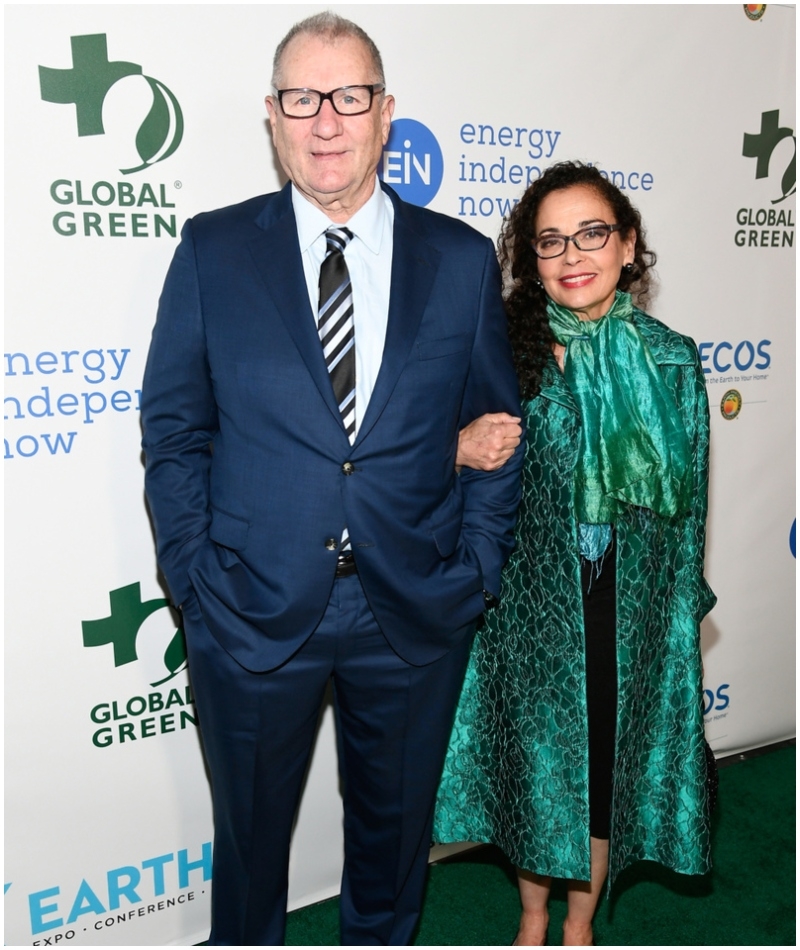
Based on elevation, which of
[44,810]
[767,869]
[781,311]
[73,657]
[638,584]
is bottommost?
[767,869]

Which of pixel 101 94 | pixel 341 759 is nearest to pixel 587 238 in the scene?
pixel 101 94

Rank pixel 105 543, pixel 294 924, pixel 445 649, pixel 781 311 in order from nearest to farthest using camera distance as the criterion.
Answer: pixel 445 649, pixel 105 543, pixel 294 924, pixel 781 311

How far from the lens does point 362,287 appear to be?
1.78 meters

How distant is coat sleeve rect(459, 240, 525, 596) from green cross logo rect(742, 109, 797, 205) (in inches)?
56.0

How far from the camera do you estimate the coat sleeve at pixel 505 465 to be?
1869mm

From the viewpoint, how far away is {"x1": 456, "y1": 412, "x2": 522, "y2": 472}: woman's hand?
188 cm

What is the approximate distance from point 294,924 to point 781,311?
2385 millimetres

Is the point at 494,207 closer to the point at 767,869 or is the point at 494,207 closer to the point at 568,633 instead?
the point at 568,633

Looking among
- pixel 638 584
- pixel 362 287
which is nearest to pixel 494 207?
pixel 362 287

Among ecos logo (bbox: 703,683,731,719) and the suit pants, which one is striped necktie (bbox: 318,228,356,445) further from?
ecos logo (bbox: 703,683,731,719)

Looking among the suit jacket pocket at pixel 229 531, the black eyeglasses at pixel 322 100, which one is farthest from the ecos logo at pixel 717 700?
the black eyeglasses at pixel 322 100

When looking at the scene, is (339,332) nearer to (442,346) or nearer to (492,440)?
(442,346)

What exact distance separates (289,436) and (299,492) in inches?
4.1

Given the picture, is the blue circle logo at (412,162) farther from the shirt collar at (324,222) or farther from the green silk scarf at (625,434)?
the green silk scarf at (625,434)
